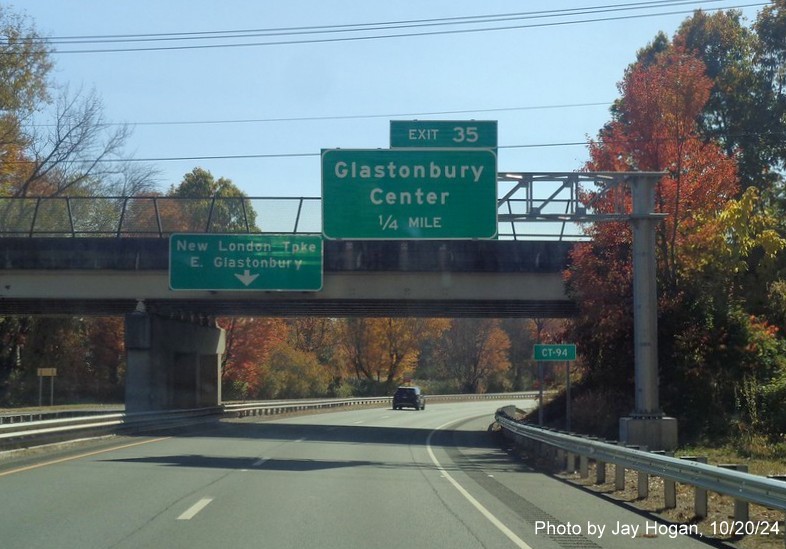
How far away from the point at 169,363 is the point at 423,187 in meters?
19.4

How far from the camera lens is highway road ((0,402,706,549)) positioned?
10398 millimetres

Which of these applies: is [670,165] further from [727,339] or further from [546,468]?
[546,468]

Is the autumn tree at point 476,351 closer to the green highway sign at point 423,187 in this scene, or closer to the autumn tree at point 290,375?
the autumn tree at point 290,375

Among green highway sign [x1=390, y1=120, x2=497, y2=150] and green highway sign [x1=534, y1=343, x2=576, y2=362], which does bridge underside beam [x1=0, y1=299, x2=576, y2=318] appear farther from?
green highway sign [x1=390, y1=120, x2=497, y2=150]

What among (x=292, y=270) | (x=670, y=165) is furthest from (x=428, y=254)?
(x=670, y=165)

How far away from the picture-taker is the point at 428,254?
3422 cm

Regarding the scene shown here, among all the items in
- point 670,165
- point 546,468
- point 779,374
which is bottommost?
point 546,468

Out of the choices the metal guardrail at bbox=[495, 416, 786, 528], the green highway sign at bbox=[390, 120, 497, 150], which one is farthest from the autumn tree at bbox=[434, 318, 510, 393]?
the metal guardrail at bbox=[495, 416, 786, 528]

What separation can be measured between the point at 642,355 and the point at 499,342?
196 ft

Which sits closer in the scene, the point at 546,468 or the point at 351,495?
the point at 351,495

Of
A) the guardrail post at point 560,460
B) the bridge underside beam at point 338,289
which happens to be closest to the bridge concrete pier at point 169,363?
the bridge underside beam at point 338,289

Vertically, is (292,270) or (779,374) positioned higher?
(292,270)

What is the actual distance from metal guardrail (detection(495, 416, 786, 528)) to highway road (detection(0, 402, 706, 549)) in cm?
75

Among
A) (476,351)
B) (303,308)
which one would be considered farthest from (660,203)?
(476,351)
